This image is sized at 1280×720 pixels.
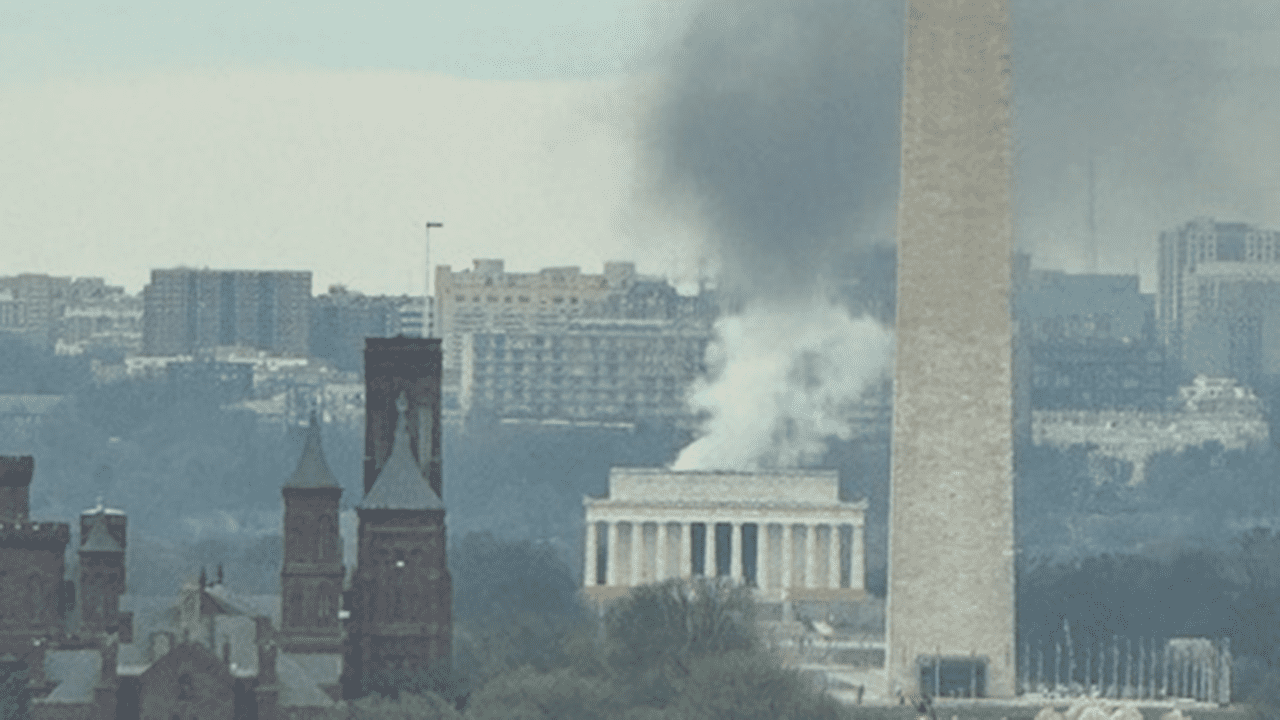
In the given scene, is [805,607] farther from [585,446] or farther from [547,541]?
[585,446]

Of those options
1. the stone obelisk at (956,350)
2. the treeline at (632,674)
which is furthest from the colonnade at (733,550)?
the treeline at (632,674)

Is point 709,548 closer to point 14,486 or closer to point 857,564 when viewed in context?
point 857,564

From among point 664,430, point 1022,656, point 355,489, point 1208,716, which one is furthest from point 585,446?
point 1208,716

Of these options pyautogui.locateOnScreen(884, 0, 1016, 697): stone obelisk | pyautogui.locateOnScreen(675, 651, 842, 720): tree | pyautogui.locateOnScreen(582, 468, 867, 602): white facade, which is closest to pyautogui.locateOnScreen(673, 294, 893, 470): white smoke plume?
pyautogui.locateOnScreen(582, 468, 867, 602): white facade

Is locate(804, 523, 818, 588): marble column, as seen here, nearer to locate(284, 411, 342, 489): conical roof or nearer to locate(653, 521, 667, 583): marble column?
locate(653, 521, 667, 583): marble column

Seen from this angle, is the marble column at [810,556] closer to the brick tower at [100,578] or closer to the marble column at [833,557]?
the marble column at [833,557]
